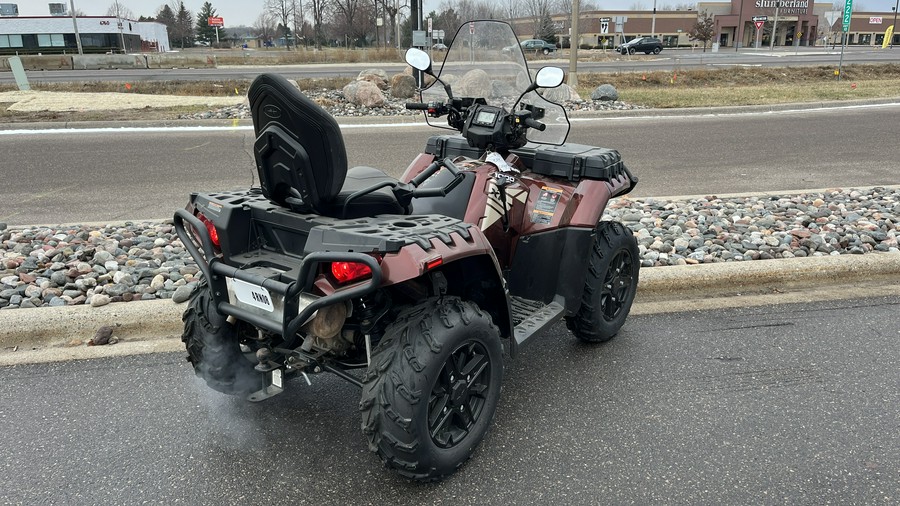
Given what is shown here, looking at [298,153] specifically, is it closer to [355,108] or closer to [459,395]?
[459,395]

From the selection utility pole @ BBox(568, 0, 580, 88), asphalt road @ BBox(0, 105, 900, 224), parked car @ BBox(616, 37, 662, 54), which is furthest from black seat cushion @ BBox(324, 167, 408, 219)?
parked car @ BBox(616, 37, 662, 54)

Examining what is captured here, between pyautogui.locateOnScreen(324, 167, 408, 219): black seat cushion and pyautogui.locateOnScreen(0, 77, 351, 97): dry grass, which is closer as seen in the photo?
pyautogui.locateOnScreen(324, 167, 408, 219): black seat cushion

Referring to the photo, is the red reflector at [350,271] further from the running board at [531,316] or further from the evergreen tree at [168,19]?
the evergreen tree at [168,19]

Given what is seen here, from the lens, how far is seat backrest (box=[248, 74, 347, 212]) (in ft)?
7.95

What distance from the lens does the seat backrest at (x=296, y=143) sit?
2422 millimetres

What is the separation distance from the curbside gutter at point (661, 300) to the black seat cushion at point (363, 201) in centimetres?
176

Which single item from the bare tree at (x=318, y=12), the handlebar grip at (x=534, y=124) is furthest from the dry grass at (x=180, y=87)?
the bare tree at (x=318, y=12)

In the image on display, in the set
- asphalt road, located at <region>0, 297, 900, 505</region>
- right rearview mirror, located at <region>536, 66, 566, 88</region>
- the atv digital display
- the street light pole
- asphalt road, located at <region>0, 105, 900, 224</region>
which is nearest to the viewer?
asphalt road, located at <region>0, 297, 900, 505</region>

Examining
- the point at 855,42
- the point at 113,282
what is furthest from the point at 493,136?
the point at 855,42

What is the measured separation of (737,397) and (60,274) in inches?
174

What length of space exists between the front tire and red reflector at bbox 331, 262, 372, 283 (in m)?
0.32

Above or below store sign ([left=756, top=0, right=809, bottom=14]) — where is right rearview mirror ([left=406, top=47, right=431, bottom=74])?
below

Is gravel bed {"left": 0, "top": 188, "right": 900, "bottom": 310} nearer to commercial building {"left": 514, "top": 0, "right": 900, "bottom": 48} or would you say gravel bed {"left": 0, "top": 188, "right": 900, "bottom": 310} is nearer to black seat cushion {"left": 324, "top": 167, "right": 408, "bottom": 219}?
black seat cushion {"left": 324, "top": 167, "right": 408, "bottom": 219}

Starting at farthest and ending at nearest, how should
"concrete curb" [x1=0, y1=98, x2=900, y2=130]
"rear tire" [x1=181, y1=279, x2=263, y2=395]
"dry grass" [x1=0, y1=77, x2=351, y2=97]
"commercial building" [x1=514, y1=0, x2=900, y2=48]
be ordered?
1. "commercial building" [x1=514, y1=0, x2=900, y2=48]
2. "dry grass" [x1=0, y1=77, x2=351, y2=97]
3. "concrete curb" [x1=0, y1=98, x2=900, y2=130]
4. "rear tire" [x1=181, y1=279, x2=263, y2=395]
